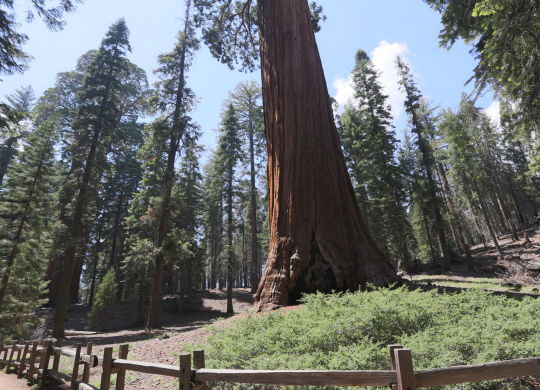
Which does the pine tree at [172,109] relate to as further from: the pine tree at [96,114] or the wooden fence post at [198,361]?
the wooden fence post at [198,361]

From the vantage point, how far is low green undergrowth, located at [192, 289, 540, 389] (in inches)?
133

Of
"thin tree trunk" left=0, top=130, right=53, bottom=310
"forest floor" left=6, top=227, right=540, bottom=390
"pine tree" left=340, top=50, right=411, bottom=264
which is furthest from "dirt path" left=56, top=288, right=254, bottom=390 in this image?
"pine tree" left=340, top=50, right=411, bottom=264

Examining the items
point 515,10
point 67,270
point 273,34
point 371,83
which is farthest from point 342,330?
point 371,83

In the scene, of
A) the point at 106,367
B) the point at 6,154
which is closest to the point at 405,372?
the point at 106,367

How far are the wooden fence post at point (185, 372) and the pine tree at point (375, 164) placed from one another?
66.7ft

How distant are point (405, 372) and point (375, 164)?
23670 mm

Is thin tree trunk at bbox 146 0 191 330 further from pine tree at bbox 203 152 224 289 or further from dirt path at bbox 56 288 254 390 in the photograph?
pine tree at bbox 203 152 224 289

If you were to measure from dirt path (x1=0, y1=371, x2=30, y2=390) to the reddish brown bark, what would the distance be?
665 centimetres

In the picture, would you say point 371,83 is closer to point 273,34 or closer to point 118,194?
point 273,34

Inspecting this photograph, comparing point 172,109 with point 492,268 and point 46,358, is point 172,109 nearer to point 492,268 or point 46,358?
point 46,358

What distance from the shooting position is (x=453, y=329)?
3918 millimetres

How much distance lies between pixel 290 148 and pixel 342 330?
513 centimetres

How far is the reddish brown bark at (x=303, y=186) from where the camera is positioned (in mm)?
7117

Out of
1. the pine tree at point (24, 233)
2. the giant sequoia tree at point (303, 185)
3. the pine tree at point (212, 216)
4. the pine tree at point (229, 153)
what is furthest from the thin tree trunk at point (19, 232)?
the pine tree at point (212, 216)
